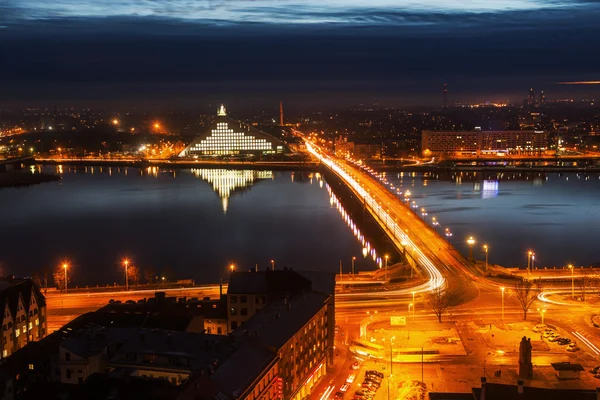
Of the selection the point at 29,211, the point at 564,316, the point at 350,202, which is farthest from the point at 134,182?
the point at 564,316

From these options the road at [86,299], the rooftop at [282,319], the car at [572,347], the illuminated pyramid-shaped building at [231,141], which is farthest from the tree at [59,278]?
the illuminated pyramid-shaped building at [231,141]

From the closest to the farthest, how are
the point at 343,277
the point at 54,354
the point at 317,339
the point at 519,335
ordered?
Result: the point at 54,354 → the point at 317,339 → the point at 519,335 → the point at 343,277

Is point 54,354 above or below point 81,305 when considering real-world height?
above

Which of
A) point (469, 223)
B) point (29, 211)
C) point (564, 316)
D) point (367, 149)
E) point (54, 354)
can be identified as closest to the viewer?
point (54, 354)

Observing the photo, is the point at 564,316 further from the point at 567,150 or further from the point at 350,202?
the point at 567,150

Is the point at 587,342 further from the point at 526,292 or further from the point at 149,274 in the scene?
the point at 149,274

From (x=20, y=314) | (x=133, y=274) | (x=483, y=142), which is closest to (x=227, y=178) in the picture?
(x=133, y=274)

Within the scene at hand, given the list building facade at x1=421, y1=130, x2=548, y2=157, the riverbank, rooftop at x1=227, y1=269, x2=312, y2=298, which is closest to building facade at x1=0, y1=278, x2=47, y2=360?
rooftop at x1=227, y1=269, x2=312, y2=298

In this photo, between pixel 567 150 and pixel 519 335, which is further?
pixel 567 150
